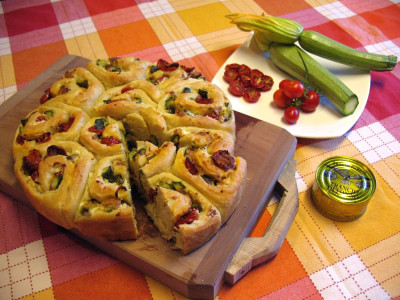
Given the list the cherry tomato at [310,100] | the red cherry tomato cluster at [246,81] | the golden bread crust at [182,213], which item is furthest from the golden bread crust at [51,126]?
the cherry tomato at [310,100]

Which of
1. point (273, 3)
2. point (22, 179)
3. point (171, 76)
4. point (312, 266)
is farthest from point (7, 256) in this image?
point (273, 3)

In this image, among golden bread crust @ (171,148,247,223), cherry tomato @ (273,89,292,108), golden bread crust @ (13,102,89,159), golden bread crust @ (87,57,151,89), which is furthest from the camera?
cherry tomato @ (273,89,292,108)

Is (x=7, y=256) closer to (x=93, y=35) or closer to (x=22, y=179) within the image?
(x=22, y=179)

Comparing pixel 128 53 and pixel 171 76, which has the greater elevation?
pixel 171 76

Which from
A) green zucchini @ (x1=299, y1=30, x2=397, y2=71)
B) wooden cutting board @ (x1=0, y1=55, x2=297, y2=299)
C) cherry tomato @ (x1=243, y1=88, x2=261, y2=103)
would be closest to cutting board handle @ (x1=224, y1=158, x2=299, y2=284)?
wooden cutting board @ (x1=0, y1=55, x2=297, y2=299)

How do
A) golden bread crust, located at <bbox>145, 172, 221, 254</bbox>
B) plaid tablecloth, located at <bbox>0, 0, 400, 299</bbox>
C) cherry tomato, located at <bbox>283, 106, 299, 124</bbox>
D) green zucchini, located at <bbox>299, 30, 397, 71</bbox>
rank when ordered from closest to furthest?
1. golden bread crust, located at <bbox>145, 172, 221, 254</bbox>
2. plaid tablecloth, located at <bbox>0, 0, 400, 299</bbox>
3. cherry tomato, located at <bbox>283, 106, 299, 124</bbox>
4. green zucchini, located at <bbox>299, 30, 397, 71</bbox>

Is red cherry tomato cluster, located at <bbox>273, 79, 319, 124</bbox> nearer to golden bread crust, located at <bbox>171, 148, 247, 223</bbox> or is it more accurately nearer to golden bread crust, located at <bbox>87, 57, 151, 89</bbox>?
golden bread crust, located at <bbox>171, 148, 247, 223</bbox>
